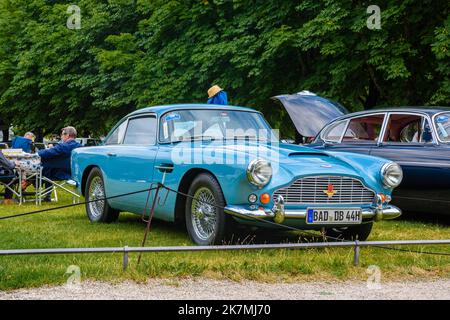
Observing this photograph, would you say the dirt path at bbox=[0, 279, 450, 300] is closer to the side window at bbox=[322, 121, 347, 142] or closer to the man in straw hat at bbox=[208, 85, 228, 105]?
the side window at bbox=[322, 121, 347, 142]

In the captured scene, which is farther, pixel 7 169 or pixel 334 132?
pixel 7 169

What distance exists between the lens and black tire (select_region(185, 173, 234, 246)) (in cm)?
731

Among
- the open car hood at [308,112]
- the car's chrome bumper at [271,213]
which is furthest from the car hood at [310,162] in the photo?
the open car hood at [308,112]

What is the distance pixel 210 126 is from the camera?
8711 mm

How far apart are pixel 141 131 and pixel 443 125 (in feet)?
13.6

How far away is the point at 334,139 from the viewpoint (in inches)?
449

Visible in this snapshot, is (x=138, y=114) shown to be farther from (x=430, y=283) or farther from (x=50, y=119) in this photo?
(x=50, y=119)

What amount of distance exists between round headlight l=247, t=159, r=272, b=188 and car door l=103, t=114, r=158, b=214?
1.87 m

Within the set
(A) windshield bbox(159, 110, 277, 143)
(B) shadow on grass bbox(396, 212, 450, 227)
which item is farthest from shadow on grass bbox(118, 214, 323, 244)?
(B) shadow on grass bbox(396, 212, 450, 227)

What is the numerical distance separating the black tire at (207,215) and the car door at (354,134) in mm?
3750

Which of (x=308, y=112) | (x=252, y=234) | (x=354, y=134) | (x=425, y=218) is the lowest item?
(x=425, y=218)

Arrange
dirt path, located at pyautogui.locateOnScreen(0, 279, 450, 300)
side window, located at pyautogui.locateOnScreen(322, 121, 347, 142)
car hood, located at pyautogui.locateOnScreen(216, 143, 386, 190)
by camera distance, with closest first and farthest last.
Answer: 1. dirt path, located at pyautogui.locateOnScreen(0, 279, 450, 300)
2. car hood, located at pyautogui.locateOnScreen(216, 143, 386, 190)
3. side window, located at pyautogui.locateOnScreen(322, 121, 347, 142)
